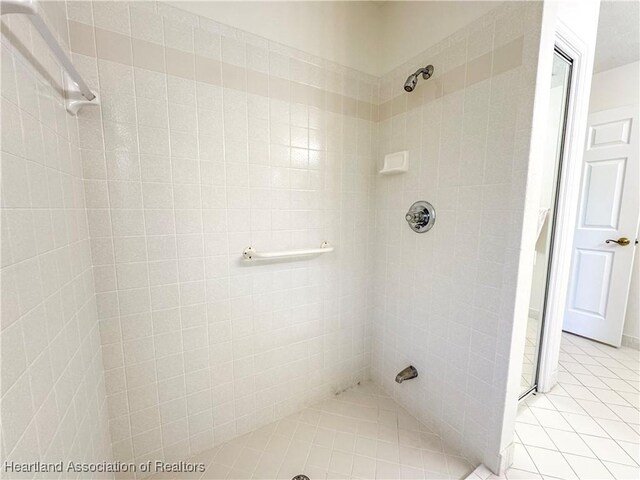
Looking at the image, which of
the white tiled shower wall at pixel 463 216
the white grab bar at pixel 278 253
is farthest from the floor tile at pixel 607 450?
the white grab bar at pixel 278 253

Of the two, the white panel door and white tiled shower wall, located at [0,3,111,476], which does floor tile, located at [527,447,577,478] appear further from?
white tiled shower wall, located at [0,3,111,476]

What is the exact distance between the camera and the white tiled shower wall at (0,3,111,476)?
0.50 metres

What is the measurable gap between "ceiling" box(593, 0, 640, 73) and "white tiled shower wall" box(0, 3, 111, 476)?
9.33ft

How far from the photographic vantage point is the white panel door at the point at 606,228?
2080 mm

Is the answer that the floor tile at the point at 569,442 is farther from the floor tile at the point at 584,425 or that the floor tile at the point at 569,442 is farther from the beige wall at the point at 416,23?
the beige wall at the point at 416,23

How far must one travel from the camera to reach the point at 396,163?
1521 millimetres

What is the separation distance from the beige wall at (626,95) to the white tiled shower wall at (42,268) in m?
3.62

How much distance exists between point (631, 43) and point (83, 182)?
3.56 m

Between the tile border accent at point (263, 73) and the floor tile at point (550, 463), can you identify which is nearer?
the tile border accent at point (263, 73)

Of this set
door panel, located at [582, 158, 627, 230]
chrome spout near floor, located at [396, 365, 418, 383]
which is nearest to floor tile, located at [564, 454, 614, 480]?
chrome spout near floor, located at [396, 365, 418, 383]

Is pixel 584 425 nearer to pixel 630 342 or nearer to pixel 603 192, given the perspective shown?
pixel 630 342

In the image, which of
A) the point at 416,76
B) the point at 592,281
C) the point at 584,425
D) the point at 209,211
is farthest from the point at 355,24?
the point at 592,281

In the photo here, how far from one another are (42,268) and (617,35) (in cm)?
342

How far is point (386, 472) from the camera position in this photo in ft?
3.91
